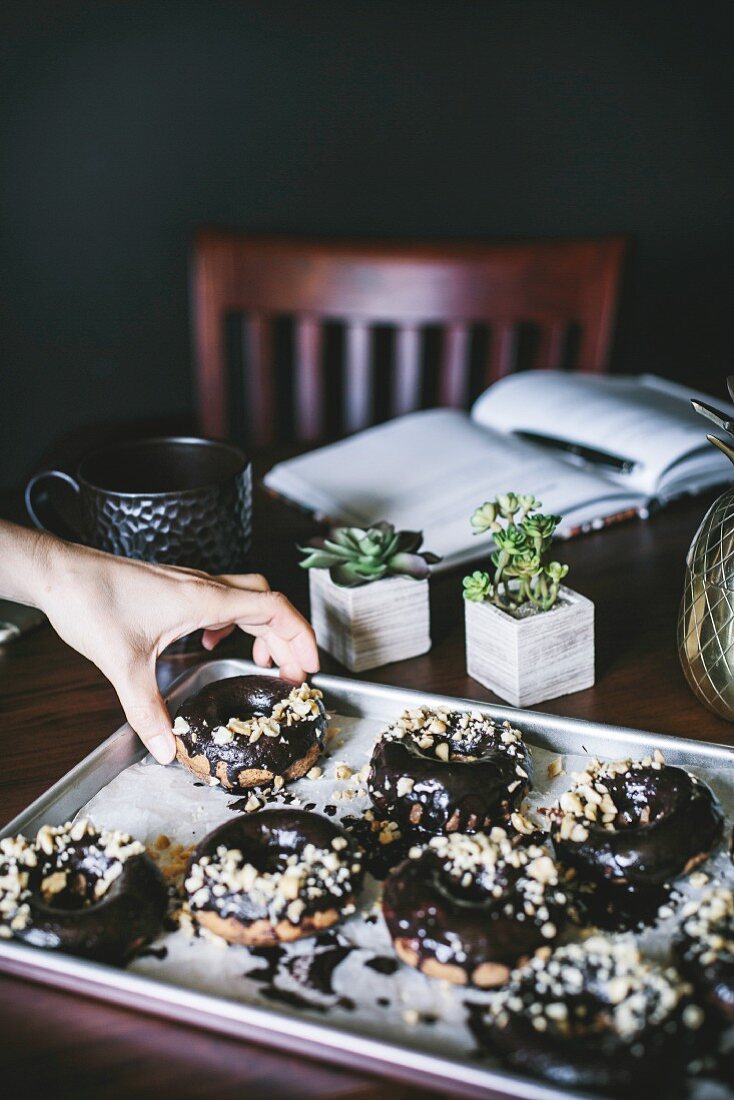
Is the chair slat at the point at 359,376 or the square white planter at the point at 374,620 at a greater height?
the square white planter at the point at 374,620

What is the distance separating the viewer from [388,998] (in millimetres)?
844

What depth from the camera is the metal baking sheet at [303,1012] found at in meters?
0.75

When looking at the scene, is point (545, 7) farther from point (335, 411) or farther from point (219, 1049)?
point (219, 1049)

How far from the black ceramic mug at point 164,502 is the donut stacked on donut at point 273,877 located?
0.45 meters

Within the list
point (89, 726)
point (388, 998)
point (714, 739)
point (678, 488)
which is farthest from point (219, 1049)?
point (678, 488)

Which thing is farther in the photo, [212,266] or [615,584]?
[212,266]

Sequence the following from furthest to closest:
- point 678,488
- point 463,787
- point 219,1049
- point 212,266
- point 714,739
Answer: point 212,266 → point 678,488 → point 714,739 → point 463,787 → point 219,1049

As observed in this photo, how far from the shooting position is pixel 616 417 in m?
1.86

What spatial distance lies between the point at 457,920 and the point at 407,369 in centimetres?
170

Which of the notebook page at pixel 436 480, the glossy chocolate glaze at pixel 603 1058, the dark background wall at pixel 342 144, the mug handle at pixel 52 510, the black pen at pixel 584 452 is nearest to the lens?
the glossy chocolate glaze at pixel 603 1058

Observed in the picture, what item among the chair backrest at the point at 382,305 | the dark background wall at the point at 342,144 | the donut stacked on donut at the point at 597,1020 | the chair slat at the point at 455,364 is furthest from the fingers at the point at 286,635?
the dark background wall at the point at 342,144

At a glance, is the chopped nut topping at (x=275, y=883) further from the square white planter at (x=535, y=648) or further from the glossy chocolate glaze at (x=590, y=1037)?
the square white planter at (x=535, y=648)

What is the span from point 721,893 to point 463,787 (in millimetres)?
246

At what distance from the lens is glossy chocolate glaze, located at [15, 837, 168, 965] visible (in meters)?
0.87
